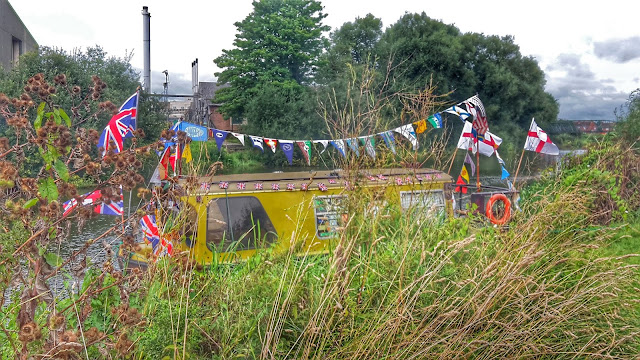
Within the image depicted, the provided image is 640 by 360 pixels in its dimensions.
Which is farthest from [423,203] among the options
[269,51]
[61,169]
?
[269,51]

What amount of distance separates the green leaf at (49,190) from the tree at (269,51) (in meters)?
34.0

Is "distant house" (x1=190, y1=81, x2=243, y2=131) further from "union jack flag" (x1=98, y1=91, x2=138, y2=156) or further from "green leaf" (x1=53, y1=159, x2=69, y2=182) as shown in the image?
"green leaf" (x1=53, y1=159, x2=69, y2=182)

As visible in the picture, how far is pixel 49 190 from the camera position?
2.44 meters

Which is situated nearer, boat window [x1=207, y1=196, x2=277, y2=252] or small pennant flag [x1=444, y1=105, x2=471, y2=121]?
boat window [x1=207, y1=196, x2=277, y2=252]

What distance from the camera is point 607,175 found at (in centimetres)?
680

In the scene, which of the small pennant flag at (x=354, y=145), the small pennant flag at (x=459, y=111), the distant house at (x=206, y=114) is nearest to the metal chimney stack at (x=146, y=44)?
the distant house at (x=206, y=114)

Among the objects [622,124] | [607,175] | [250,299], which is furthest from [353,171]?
[622,124]

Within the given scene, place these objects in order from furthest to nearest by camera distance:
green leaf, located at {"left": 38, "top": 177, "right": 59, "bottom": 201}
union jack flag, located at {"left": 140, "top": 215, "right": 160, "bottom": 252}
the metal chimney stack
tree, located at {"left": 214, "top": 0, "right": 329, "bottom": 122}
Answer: tree, located at {"left": 214, "top": 0, "right": 329, "bottom": 122}
the metal chimney stack
union jack flag, located at {"left": 140, "top": 215, "right": 160, "bottom": 252}
green leaf, located at {"left": 38, "top": 177, "right": 59, "bottom": 201}

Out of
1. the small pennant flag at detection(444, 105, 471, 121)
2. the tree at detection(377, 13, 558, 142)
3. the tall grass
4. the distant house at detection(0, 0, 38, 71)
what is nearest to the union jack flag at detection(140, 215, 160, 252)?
the tall grass

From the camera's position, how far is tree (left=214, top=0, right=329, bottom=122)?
36.7 m

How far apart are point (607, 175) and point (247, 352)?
580 cm

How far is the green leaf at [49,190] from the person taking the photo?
2.43 metres

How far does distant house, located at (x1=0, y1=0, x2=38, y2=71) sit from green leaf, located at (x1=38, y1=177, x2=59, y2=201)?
920 inches

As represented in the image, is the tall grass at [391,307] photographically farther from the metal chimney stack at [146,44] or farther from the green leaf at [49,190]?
the metal chimney stack at [146,44]
